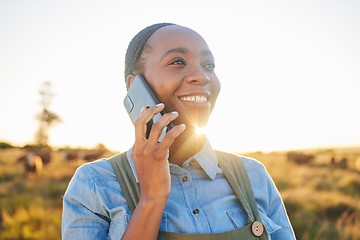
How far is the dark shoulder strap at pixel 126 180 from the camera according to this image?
53.6 inches

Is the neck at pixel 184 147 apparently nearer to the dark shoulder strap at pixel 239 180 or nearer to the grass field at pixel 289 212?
the dark shoulder strap at pixel 239 180

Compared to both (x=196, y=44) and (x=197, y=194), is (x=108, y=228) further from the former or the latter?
(x=196, y=44)

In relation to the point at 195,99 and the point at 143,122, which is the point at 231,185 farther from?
the point at 143,122

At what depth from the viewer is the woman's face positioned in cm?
153

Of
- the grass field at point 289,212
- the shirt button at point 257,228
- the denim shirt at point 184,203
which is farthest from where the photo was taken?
the grass field at point 289,212

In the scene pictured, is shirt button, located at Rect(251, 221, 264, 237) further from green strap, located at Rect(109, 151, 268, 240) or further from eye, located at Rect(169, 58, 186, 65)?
eye, located at Rect(169, 58, 186, 65)

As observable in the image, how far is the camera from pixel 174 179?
61.4 inches

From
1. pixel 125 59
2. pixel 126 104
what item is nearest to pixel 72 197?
pixel 126 104

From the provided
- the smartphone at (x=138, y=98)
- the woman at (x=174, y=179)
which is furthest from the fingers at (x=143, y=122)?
the smartphone at (x=138, y=98)

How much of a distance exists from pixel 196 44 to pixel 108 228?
3.59 ft

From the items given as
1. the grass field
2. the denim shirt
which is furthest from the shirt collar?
the grass field

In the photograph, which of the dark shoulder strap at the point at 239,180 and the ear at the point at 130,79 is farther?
the ear at the point at 130,79

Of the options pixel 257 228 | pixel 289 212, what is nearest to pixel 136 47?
pixel 257 228

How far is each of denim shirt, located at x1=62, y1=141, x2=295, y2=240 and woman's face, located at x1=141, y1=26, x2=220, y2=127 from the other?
1.00ft
